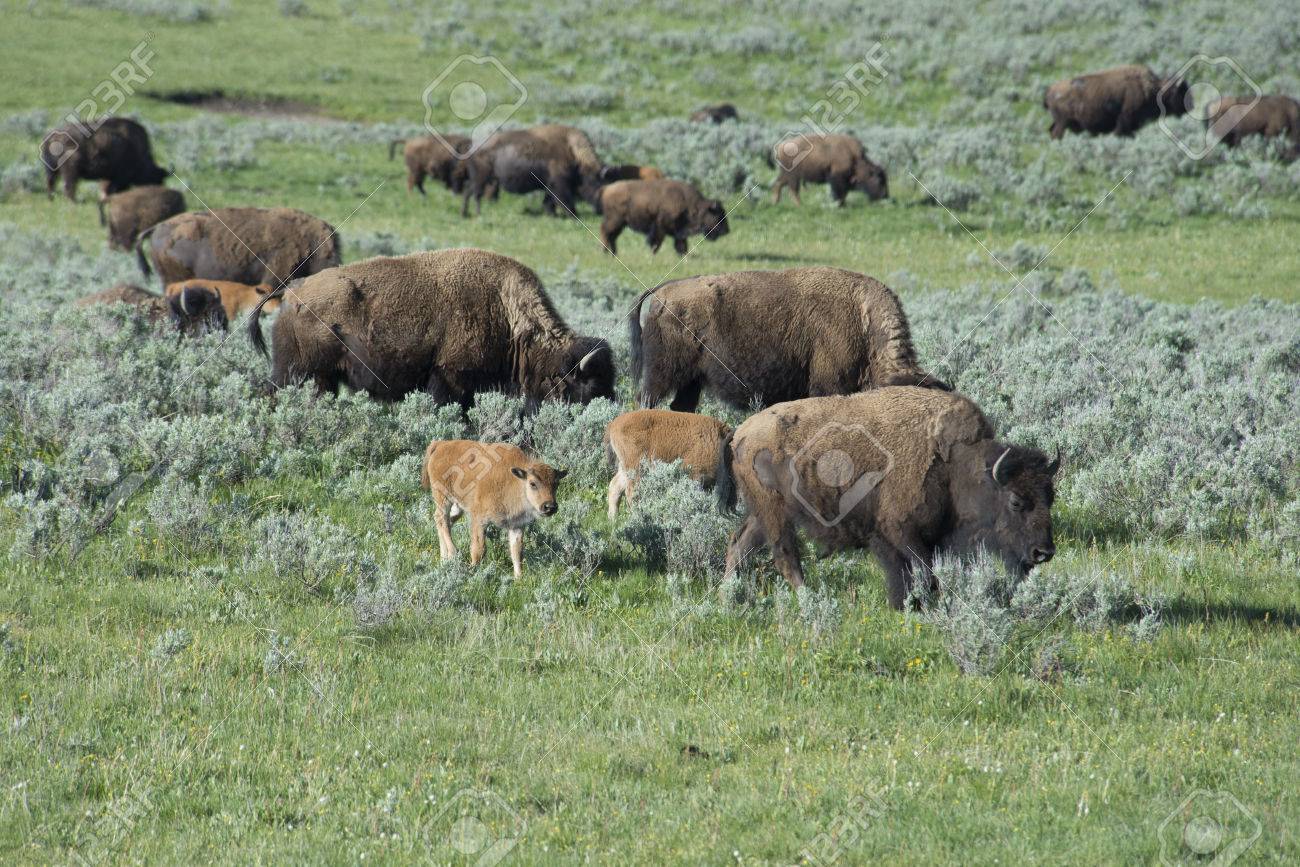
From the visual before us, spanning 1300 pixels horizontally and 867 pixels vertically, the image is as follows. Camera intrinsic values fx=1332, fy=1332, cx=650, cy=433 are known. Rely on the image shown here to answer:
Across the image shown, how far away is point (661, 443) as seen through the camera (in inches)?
366

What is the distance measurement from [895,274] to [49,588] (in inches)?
580

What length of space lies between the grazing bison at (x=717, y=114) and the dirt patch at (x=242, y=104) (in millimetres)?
10858

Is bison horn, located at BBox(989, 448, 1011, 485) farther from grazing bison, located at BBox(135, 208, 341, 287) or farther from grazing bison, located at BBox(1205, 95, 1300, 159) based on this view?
grazing bison, located at BBox(1205, 95, 1300, 159)

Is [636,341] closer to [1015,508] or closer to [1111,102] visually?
[1015,508]

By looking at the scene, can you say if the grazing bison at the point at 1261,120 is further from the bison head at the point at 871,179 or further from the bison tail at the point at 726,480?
the bison tail at the point at 726,480

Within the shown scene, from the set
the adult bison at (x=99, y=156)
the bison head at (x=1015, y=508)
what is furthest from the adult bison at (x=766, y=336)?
the adult bison at (x=99, y=156)

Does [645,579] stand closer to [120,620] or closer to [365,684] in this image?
[365,684]

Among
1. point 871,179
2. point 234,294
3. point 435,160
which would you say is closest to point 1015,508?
point 234,294

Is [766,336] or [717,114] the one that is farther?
[717,114]

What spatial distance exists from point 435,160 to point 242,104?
42.7ft

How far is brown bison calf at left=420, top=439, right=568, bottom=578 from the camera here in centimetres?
764

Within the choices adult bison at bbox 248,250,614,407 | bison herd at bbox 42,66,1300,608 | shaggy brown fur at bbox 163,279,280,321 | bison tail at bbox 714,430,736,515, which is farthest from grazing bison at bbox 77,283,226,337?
bison tail at bbox 714,430,736,515

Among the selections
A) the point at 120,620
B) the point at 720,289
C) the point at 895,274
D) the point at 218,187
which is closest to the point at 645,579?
the point at 120,620

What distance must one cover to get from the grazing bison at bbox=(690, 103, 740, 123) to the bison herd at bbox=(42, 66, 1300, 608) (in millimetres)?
17528
